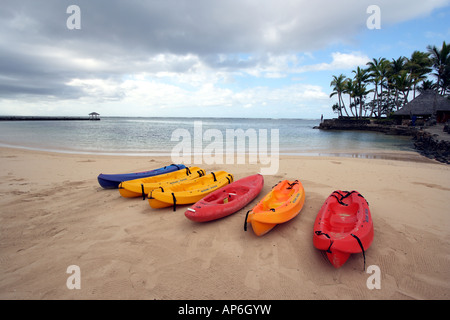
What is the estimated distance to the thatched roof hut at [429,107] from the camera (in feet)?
91.7

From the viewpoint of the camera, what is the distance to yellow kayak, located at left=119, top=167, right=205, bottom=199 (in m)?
5.62

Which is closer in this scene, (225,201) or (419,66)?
(225,201)

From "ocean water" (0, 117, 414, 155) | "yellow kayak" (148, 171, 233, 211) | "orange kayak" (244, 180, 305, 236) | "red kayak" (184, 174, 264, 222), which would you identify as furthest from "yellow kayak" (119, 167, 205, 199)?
"ocean water" (0, 117, 414, 155)

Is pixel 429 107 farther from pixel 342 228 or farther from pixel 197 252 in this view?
pixel 197 252

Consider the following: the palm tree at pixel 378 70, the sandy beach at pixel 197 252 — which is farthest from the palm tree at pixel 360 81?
the sandy beach at pixel 197 252

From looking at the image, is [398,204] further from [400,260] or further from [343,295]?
[343,295]

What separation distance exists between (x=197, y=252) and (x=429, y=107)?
38.9 meters

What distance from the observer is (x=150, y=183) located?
19.6 feet

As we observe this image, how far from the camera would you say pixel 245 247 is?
377cm

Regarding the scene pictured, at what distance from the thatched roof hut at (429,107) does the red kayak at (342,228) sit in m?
34.1

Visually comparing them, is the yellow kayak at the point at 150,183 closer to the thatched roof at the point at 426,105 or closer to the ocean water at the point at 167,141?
the ocean water at the point at 167,141

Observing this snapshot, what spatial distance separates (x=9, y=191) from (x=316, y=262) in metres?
8.09

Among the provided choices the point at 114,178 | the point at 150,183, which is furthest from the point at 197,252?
the point at 114,178

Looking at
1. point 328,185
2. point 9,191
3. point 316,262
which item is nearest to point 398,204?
point 328,185
